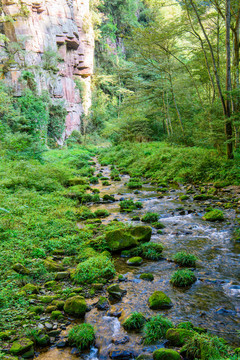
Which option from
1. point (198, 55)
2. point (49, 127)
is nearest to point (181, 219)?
point (198, 55)

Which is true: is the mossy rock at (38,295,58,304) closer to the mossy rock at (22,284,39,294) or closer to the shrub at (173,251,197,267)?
the mossy rock at (22,284,39,294)

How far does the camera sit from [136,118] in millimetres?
25656

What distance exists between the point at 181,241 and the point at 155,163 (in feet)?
35.4

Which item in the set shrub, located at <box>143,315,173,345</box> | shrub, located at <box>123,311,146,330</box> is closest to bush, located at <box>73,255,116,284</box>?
shrub, located at <box>123,311,146,330</box>

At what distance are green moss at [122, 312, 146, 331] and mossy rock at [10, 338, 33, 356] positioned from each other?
142 centimetres

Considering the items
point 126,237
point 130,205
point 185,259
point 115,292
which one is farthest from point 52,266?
point 130,205

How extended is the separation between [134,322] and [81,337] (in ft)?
2.77

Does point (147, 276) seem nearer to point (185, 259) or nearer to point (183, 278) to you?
point (183, 278)

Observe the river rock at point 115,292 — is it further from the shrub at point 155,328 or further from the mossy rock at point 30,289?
the mossy rock at point 30,289

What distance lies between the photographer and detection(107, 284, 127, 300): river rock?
464 centimetres

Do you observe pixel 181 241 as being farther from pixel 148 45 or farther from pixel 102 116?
pixel 102 116

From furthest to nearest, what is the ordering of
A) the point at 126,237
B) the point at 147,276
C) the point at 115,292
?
1. the point at 126,237
2. the point at 147,276
3. the point at 115,292

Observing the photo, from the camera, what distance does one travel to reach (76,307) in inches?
165

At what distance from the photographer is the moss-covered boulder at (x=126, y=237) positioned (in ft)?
21.4
